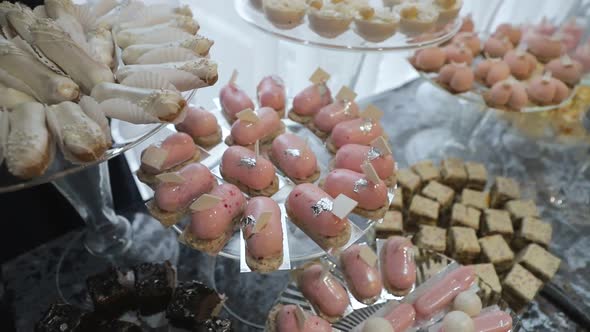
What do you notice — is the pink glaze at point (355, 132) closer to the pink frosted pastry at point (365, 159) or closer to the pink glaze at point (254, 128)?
the pink frosted pastry at point (365, 159)

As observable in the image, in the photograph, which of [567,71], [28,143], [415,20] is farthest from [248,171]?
[567,71]

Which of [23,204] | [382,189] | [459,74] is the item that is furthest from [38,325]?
[459,74]

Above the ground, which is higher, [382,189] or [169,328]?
[382,189]

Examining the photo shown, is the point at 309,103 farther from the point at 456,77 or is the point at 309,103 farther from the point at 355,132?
the point at 456,77

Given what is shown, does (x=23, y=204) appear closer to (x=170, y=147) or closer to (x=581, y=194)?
(x=170, y=147)

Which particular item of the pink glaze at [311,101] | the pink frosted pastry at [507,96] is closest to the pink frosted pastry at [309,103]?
the pink glaze at [311,101]

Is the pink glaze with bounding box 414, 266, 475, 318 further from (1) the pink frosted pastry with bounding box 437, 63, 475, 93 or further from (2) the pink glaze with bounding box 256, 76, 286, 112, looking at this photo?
(1) the pink frosted pastry with bounding box 437, 63, 475, 93
